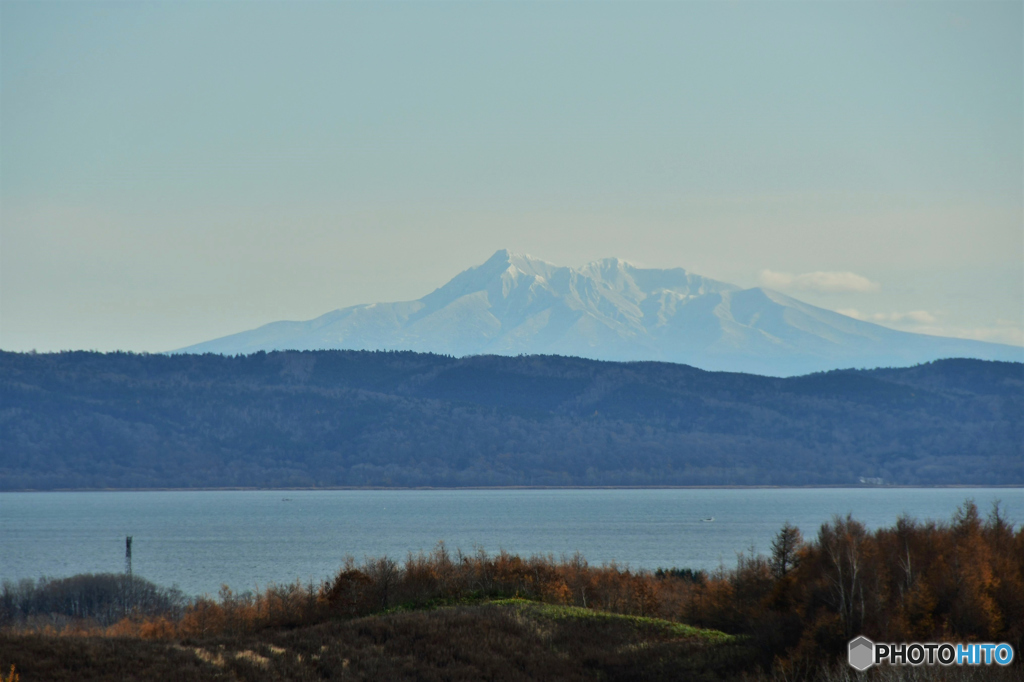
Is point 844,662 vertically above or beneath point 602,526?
above

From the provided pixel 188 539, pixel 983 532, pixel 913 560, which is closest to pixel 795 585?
pixel 913 560

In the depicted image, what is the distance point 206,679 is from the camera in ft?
71.4

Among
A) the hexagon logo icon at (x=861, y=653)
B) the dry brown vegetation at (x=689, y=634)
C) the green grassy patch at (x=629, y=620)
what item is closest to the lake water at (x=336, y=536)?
the green grassy patch at (x=629, y=620)

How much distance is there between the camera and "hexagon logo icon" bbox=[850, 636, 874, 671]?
73.4 feet

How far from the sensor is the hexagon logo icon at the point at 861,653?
22.4 m

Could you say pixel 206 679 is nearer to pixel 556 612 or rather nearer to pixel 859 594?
pixel 556 612

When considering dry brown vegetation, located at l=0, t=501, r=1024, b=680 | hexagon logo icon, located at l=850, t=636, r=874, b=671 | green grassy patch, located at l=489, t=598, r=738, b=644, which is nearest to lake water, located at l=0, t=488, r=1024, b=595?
green grassy patch, located at l=489, t=598, r=738, b=644

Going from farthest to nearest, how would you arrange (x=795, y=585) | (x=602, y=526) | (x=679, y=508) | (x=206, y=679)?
(x=679, y=508)
(x=602, y=526)
(x=795, y=585)
(x=206, y=679)

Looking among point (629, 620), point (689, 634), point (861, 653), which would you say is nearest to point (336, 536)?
point (629, 620)

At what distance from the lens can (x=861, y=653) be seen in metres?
22.7

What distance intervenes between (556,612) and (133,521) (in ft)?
491

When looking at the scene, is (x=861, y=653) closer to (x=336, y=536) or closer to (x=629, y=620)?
(x=629, y=620)

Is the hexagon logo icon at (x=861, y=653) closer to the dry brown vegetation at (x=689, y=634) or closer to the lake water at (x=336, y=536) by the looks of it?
the dry brown vegetation at (x=689, y=634)

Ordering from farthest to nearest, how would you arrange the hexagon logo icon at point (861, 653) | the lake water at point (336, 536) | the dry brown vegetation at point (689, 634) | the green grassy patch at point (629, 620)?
the lake water at point (336, 536) < the green grassy patch at point (629, 620) < the dry brown vegetation at point (689, 634) < the hexagon logo icon at point (861, 653)
